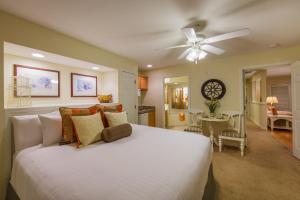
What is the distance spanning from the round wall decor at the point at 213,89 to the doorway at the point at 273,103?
27.2 inches

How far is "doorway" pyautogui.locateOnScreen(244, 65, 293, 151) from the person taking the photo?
4.78 meters

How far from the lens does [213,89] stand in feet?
13.1

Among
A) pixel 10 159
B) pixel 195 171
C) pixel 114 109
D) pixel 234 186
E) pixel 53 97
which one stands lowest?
pixel 234 186

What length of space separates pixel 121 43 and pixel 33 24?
1326 millimetres

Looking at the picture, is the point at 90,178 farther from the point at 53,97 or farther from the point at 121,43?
the point at 121,43

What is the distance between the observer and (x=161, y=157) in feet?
4.33

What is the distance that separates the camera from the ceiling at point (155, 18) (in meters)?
1.61

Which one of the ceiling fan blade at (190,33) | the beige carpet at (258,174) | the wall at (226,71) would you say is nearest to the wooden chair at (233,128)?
the wall at (226,71)

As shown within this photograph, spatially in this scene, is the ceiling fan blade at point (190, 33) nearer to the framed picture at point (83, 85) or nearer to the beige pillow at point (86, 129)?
the beige pillow at point (86, 129)

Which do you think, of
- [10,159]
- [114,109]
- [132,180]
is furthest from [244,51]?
[10,159]

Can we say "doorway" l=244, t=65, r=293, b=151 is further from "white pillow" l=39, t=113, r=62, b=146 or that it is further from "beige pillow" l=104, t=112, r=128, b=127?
"white pillow" l=39, t=113, r=62, b=146

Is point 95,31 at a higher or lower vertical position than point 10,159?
higher

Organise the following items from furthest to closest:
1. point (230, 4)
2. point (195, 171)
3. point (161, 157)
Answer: point (230, 4), point (161, 157), point (195, 171)

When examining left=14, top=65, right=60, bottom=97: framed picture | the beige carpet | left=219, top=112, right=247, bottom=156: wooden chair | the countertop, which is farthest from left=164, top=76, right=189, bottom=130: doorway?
left=14, top=65, right=60, bottom=97: framed picture
